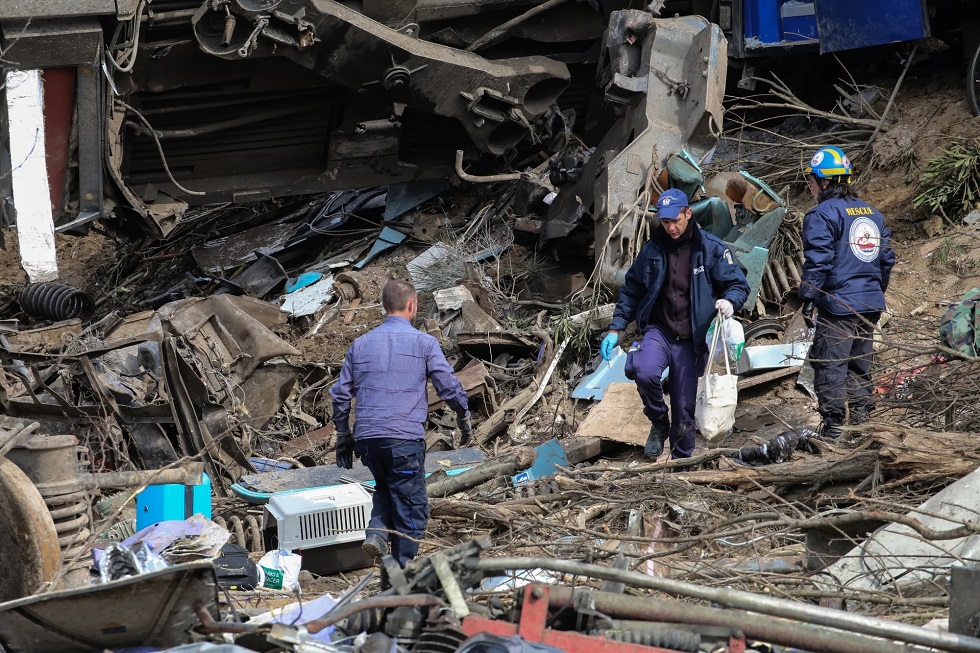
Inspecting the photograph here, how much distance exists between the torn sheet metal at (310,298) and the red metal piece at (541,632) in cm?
788

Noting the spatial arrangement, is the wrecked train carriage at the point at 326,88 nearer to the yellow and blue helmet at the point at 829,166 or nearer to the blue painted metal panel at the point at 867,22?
the blue painted metal panel at the point at 867,22

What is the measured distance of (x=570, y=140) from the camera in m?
11.4

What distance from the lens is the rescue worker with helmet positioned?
651 cm

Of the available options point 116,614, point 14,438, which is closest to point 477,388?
point 14,438

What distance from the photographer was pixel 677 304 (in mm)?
6754

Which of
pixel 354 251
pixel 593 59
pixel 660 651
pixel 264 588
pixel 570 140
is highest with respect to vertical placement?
pixel 593 59

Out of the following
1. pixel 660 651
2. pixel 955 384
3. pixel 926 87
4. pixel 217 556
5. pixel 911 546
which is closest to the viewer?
pixel 660 651

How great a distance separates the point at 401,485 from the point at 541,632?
8.15 ft

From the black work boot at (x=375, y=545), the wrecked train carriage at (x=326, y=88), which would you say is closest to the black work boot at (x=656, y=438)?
the black work boot at (x=375, y=545)

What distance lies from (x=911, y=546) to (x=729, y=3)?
7.62 m

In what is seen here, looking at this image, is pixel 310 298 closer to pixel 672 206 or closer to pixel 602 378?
pixel 602 378

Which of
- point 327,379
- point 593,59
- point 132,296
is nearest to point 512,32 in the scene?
point 593,59

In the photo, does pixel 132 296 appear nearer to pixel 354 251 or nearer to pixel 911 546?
pixel 354 251

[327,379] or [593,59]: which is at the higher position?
[593,59]
